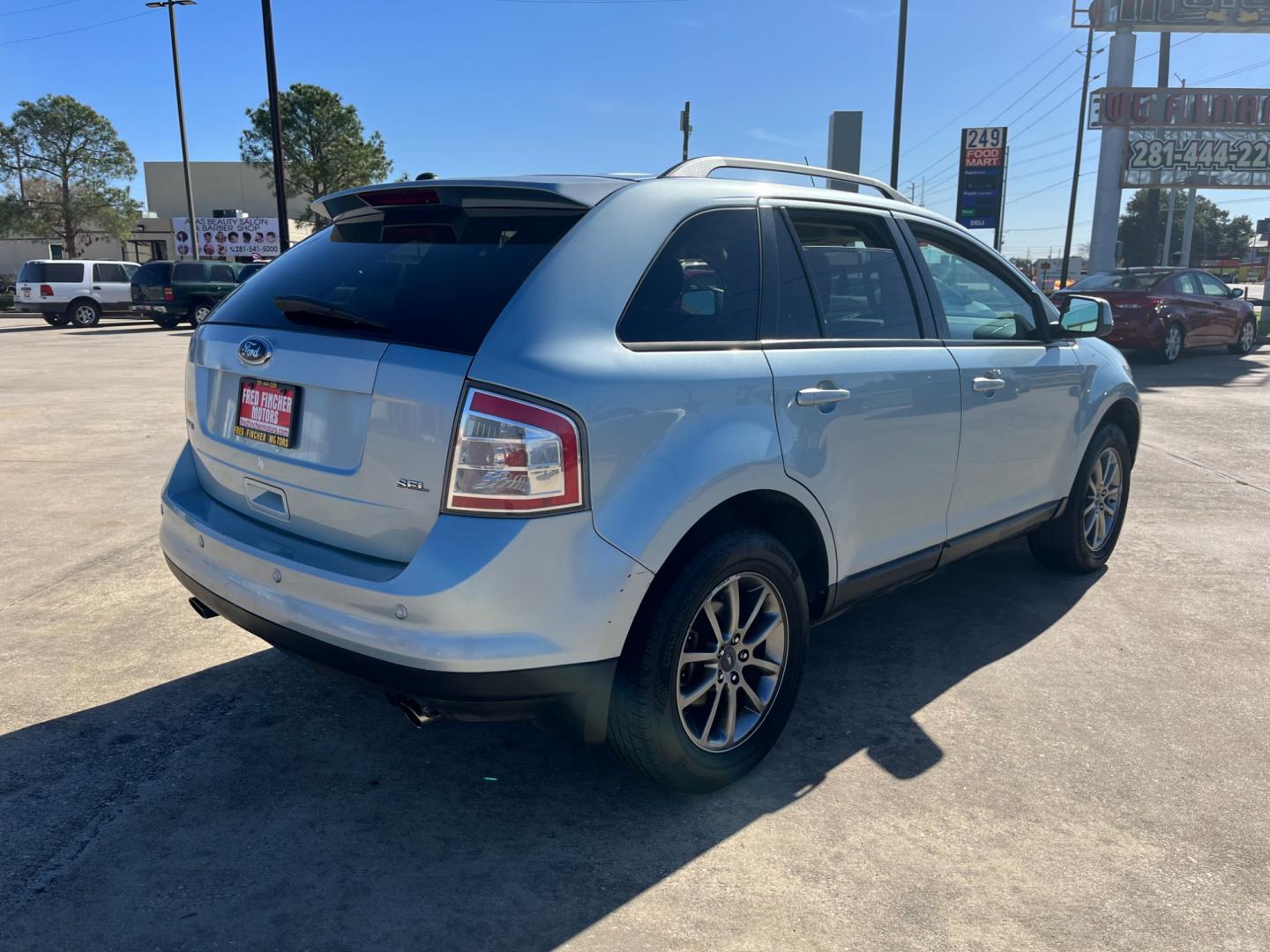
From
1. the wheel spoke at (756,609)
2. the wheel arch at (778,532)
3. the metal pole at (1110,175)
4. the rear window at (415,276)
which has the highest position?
the metal pole at (1110,175)

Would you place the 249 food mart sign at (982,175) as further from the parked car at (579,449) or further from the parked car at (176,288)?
the parked car at (579,449)

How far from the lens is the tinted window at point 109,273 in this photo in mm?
26656

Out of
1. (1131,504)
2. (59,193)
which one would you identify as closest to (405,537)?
(1131,504)

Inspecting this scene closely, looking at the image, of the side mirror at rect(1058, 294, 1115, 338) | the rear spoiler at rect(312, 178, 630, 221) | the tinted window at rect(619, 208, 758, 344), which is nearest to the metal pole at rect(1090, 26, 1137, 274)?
the side mirror at rect(1058, 294, 1115, 338)

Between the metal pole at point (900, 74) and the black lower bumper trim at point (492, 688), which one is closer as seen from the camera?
the black lower bumper trim at point (492, 688)

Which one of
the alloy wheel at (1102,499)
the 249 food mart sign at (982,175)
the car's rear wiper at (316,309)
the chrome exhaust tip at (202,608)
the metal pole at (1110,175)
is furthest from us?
the 249 food mart sign at (982,175)

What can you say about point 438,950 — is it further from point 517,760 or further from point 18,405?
point 18,405

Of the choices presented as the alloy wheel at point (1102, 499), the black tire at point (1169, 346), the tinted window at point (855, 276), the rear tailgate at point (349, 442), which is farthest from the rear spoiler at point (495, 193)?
the black tire at point (1169, 346)

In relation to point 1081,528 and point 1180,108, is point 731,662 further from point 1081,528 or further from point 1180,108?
point 1180,108

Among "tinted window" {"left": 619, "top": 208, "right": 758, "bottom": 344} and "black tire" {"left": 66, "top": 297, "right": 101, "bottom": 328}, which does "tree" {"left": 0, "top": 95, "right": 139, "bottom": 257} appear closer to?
"black tire" {"left": 66, "top": 297, "right": 101, "bottom": 328}

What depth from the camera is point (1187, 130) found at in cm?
2484

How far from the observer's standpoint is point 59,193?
162 feet

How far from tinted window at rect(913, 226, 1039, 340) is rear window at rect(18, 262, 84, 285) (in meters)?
27.9

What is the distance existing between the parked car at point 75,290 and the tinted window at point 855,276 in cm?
2752
